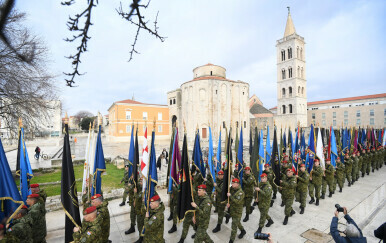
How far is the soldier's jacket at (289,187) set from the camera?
6504 millimetres

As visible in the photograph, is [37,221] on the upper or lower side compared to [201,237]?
upper

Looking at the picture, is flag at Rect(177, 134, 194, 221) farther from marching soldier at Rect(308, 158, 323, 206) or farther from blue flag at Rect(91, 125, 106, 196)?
marching soldier at Rect(308, 158, 323, 206)

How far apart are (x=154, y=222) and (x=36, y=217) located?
110 inches

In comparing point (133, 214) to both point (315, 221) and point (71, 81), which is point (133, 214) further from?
point (315, 221)

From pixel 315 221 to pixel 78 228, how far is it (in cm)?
722

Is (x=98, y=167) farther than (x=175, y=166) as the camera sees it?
Yes

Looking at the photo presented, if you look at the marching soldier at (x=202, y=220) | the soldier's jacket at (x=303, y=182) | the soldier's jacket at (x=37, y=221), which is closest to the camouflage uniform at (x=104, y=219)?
the soldier's jacket at (x=37, y=221)

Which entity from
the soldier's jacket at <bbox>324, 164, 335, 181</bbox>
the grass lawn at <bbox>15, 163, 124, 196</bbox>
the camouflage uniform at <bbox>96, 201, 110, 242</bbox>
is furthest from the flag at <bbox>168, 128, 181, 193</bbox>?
the soldier's jacket at <bbox>324, 164, 335, 181</bbox>

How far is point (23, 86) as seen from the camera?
863cm

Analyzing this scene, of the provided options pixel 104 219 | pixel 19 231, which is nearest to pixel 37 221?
pixel 19 231

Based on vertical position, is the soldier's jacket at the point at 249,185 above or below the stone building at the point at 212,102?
below

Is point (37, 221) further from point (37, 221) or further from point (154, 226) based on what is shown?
point (154, 226)

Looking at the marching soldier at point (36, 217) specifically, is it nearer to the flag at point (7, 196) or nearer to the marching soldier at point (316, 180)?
the flag at point (7, 196)

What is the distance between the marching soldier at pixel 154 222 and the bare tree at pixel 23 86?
7275mm
